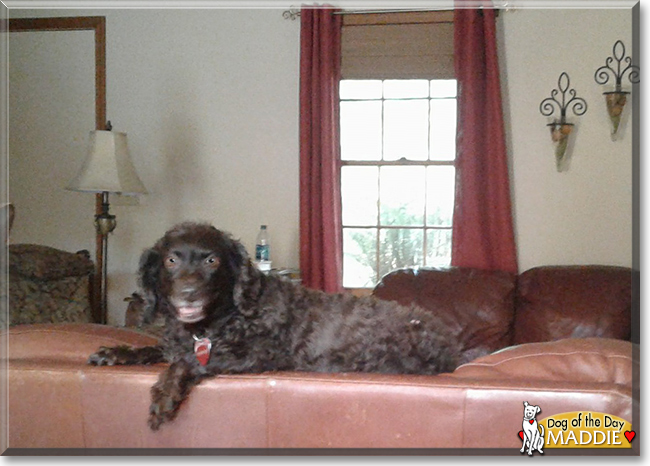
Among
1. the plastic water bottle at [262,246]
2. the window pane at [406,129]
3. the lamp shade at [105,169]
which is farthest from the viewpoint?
the window pane at [406,129]

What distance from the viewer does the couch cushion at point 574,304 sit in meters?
3.12

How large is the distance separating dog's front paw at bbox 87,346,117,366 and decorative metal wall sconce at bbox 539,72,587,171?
3.16 m

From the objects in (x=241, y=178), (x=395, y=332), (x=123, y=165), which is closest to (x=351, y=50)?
(x=241, y=178)

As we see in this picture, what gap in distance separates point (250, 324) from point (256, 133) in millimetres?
2606

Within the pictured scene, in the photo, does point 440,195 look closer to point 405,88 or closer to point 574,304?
point 405,88

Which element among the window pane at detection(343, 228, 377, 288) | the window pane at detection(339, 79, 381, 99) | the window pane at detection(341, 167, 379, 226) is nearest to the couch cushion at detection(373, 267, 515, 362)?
the window pane at detection(343, 228, 377, 288)

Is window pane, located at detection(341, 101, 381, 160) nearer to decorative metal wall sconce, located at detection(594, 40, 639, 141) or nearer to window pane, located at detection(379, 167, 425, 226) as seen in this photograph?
window pane, located at detection(379, 167, 425, 226)

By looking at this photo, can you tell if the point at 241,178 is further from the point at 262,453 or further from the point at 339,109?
the point at 262,453

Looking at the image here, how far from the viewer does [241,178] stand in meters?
4.07

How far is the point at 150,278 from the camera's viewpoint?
1711 millimetres

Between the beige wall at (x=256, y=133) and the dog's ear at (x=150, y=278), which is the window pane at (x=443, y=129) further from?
the dog's ear at (x=150, y=278)

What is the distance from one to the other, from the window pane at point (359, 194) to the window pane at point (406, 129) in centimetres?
20

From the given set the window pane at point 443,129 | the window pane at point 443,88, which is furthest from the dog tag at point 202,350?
the window pane at point 443,88

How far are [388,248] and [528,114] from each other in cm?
132
